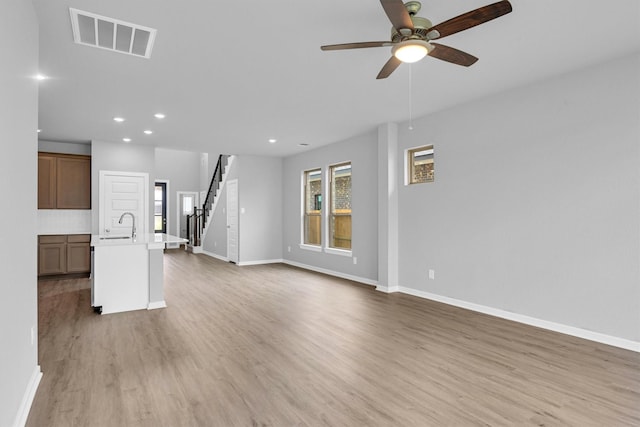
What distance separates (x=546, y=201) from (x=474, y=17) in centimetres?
250

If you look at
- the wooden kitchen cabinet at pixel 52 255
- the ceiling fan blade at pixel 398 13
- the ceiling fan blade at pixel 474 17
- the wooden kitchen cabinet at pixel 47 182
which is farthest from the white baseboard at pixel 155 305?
the ceiling fan blade at pixel 474 17

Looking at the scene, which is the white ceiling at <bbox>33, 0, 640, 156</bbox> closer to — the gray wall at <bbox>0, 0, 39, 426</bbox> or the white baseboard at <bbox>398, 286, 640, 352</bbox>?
the gray wall at <bbox>0, 0, 39, 426</bbox>

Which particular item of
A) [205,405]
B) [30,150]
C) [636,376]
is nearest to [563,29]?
[636,376]

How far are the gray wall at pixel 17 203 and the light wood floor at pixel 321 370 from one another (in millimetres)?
455

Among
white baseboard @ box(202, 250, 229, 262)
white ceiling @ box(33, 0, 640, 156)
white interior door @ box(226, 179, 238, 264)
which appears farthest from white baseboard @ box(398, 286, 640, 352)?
white baseboard @ box(202, 250, 229, 262)

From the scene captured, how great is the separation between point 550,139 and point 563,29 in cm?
132

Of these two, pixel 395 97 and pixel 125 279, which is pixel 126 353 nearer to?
pixel 125 279

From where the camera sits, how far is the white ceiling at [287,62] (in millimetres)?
2576

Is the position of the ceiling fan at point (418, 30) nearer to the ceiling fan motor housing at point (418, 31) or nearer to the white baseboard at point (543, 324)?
the ceiling fan motor housing at point (418, 31)

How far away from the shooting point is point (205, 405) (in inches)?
92.0

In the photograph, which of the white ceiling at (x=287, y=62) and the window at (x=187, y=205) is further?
the window at (x=187, y=205)

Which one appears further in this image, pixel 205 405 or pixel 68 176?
pixel 68 176

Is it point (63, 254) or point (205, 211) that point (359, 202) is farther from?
point (205, 211)

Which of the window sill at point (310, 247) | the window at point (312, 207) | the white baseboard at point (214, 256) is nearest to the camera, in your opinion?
the window sill at point (310, 247)
